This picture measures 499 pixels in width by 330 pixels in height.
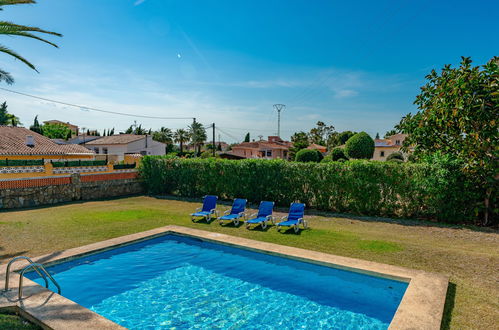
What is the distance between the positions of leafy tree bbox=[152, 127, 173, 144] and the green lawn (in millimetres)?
64690

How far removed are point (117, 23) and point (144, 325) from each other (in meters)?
15.5

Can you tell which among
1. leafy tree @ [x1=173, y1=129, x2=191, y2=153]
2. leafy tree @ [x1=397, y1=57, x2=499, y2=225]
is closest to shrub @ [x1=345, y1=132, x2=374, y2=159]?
leafy tree @ [x1=397, y1=57, x2=499, y2=225]

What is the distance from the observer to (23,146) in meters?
32.3

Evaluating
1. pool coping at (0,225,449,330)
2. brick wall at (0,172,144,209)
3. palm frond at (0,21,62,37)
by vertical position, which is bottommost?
pool coping at (0,225,449,330)

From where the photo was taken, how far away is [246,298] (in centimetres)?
663

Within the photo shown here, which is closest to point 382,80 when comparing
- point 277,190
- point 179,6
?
point 277,190

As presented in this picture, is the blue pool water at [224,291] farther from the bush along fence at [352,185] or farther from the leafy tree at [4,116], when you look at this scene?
the leafy tree at [4,116]

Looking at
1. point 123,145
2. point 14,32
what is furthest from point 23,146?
point 14,32

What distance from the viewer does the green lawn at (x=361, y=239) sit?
601 cm

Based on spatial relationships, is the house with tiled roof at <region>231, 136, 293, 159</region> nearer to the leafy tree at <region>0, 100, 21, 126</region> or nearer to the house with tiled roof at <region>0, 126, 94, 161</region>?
the house with tiled roof at <region>0, 126, 94, 161</region>

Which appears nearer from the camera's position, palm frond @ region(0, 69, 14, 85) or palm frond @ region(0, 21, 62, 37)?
palm frond @ region(0, 21, 62, 37)

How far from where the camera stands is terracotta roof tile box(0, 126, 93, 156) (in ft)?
99.9

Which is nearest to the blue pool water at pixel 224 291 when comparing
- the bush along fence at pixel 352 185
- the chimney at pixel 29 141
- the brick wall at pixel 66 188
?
the bush along fence at pixel 352 185

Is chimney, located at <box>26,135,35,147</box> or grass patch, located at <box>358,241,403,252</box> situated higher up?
chimney, located at <box>26,135,35,147</box>
